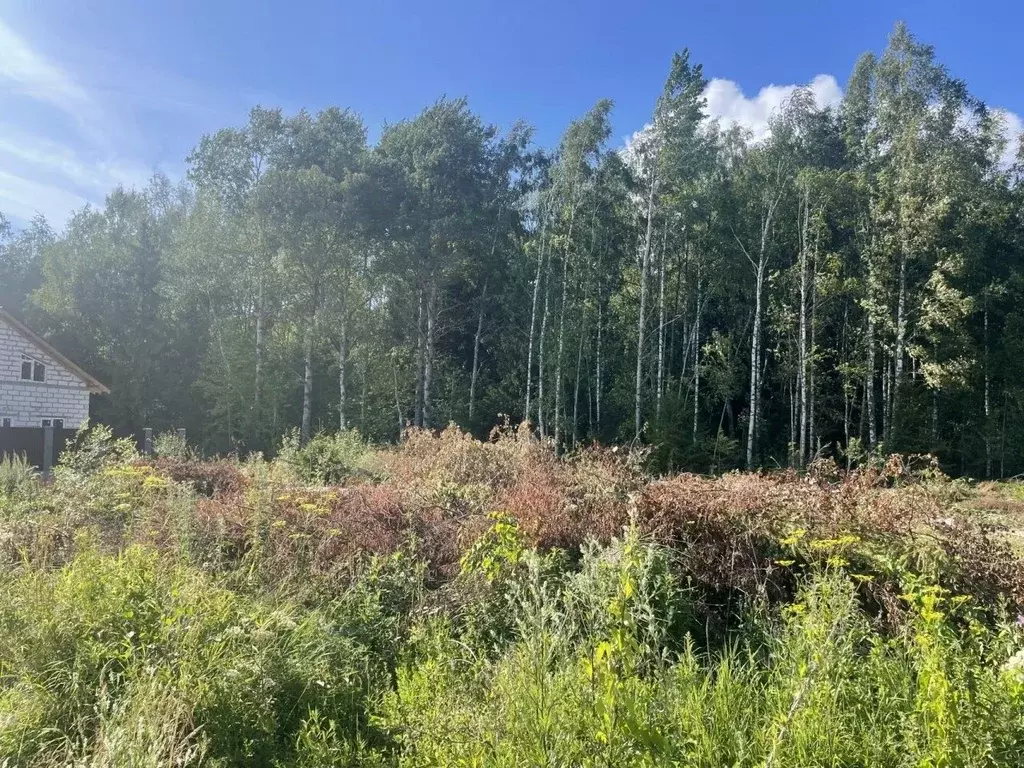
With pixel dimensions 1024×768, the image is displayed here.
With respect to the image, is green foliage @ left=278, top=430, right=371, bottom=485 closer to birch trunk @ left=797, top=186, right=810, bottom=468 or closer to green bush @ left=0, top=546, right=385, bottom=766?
green bush @ left=0, top=546, right=385, bottom=766

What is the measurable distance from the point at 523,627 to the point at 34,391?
76.2 feet

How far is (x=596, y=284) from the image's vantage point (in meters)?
27.8

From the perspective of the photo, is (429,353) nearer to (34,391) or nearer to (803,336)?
(34,391)

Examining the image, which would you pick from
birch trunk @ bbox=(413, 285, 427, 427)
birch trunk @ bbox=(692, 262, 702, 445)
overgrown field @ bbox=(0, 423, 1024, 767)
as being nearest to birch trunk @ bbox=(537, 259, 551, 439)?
birch trunk @ bbox=(413, 285, 427, 427)

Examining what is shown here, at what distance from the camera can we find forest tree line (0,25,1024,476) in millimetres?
22250

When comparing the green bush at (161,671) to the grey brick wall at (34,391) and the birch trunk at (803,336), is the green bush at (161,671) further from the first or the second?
the birch trunk at (803,336)

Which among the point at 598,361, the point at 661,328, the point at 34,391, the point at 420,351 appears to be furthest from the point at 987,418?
the point at 34,391

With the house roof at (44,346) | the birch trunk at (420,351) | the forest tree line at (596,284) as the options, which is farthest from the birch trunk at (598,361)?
the house roof at (44,346)

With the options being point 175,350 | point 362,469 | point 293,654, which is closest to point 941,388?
point 362,469

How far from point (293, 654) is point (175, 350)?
29.2 meters

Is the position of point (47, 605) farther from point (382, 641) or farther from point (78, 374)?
point (78, 374)

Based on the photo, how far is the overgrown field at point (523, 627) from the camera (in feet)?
9.54

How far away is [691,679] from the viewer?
341cm

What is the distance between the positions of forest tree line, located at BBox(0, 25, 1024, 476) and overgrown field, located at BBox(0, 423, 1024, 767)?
1586cm
